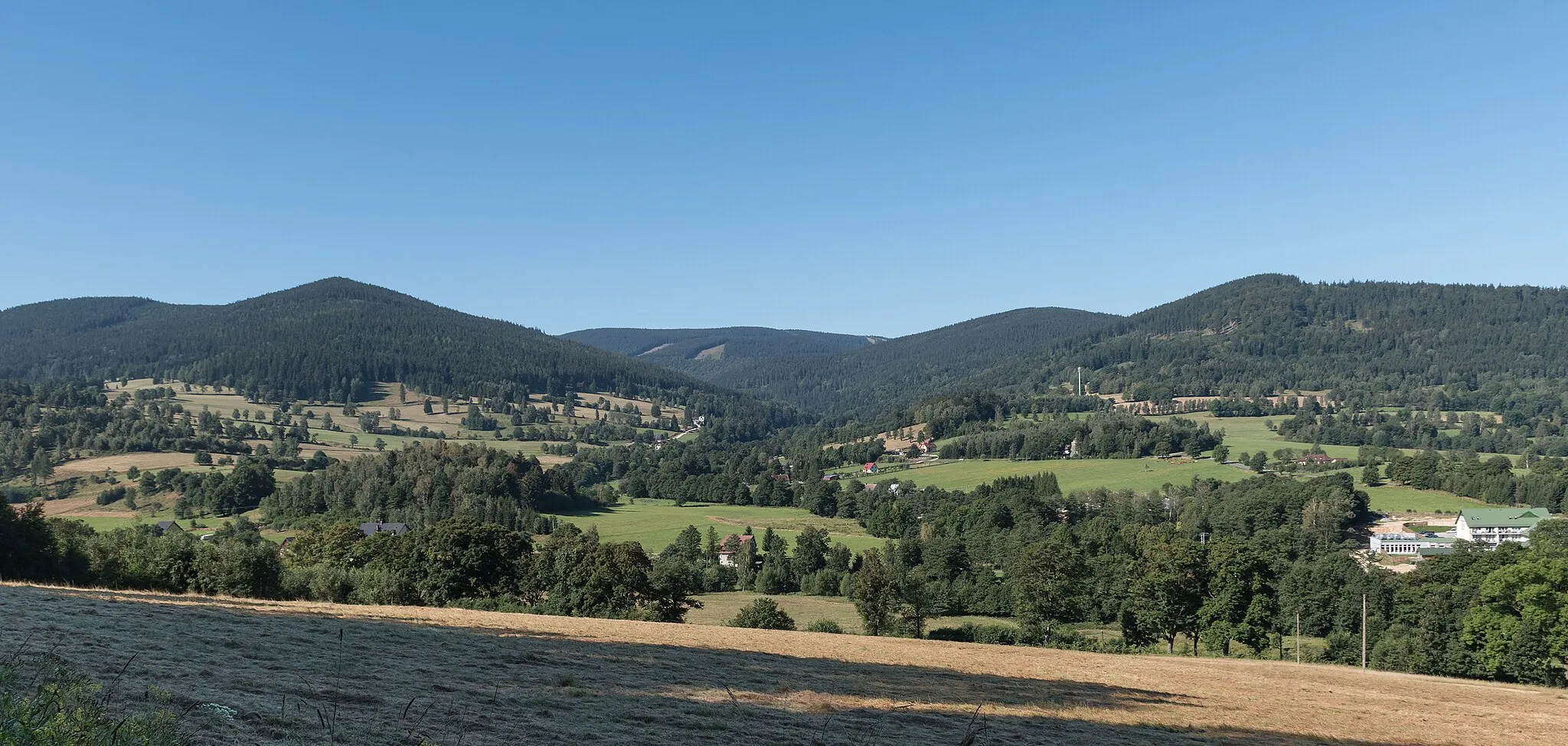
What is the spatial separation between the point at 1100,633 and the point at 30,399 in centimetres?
18373

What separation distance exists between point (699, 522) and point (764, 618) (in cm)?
6305

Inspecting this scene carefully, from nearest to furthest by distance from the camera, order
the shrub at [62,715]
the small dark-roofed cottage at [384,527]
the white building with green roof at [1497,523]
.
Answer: the shrub at [62,715] < the small dark-roofed cottage at [384,527] < the white building with green roof at [1497,523]

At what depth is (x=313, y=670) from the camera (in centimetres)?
1570

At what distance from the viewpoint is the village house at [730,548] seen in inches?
3686

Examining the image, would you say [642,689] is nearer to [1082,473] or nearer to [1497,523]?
[1497,523]

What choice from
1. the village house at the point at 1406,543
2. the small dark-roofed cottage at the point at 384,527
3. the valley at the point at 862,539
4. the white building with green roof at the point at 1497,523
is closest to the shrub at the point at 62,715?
the valley at the point at 862,539

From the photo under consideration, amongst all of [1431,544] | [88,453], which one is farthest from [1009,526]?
[88,453]

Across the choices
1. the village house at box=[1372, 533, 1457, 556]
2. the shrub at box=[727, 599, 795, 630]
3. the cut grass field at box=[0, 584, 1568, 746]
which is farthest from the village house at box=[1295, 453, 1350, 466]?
the cut grass field at box=[0, 584, 1568, 746]

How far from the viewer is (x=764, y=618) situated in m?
52.5

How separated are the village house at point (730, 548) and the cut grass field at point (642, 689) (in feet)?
199

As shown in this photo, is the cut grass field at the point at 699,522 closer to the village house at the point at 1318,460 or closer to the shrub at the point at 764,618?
the shrub at the point at 764,618

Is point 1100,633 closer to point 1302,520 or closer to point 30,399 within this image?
point 1302,520

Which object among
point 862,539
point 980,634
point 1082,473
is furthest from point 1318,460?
point 980,634

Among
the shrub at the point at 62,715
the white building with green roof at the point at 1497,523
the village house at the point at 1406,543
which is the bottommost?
the village house at the point at 1406,543
